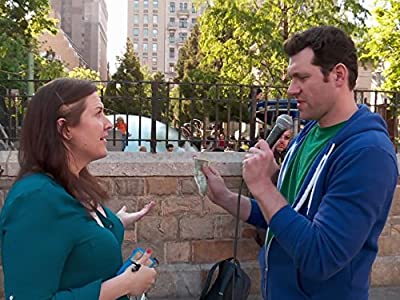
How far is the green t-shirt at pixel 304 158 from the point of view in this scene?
2.03 metres

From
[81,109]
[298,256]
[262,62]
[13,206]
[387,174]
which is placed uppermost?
[262,62]

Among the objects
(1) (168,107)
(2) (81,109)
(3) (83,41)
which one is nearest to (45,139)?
(2) (81,109)

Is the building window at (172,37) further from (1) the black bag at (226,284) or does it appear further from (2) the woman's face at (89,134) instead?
(2) the woman's face at (89,134)

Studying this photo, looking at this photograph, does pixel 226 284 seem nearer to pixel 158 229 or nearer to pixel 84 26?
pixel 158 229

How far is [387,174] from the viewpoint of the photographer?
1.75 meters

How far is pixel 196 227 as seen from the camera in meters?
5.31

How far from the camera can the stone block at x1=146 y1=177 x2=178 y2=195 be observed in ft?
16.9

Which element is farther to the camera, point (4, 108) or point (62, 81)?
point (4, 108)

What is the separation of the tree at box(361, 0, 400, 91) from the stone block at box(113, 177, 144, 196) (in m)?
11.7

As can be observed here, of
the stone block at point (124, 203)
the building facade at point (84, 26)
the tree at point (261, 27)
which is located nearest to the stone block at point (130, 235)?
the stone block at point (124, 203)

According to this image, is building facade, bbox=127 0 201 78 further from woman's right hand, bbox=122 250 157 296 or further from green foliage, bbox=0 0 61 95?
woman's right hand, bbox=122 250 157 296

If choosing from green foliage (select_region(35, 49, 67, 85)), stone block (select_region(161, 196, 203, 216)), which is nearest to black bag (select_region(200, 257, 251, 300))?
stone block (select_region(161, 196, 203, 216))

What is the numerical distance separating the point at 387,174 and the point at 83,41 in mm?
99059

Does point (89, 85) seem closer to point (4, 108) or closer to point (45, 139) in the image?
point (45, 139)
